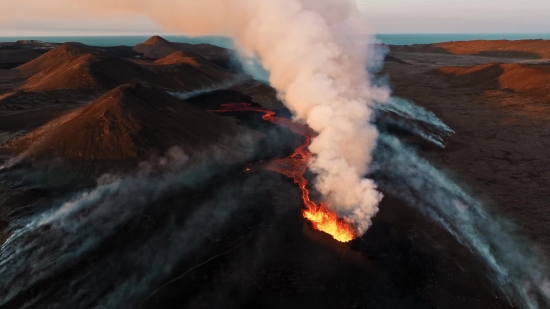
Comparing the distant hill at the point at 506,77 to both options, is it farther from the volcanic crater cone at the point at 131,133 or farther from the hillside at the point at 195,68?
the volcanic crater cone at the point at 131,133

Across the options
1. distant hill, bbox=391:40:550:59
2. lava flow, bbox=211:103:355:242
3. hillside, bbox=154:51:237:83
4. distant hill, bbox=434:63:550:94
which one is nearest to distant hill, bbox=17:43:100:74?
hillside, bbox=154:51:237:83

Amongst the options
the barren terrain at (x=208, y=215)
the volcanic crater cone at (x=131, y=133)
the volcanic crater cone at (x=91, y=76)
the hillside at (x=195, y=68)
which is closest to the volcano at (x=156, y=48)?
the hillside at (x=195, y=68)

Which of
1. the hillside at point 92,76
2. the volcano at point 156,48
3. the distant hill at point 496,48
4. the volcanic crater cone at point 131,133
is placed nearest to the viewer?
the volcanic crater cone at point 131,133

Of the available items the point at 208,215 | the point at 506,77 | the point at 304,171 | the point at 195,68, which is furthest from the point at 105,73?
the point at 506,77

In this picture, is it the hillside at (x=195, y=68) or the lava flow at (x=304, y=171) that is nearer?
the lava flow at (x=304, y=171)

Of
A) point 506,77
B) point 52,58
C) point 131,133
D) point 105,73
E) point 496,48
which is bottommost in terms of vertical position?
point 131,133

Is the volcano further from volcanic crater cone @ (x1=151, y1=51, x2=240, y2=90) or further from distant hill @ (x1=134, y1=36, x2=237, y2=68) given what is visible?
volcanic crater cone @ (x1=151, y1=51, x2=240, y2=90)

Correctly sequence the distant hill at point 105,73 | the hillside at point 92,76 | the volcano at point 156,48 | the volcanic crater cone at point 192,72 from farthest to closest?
the volcano at point 156,48 < the volcanic crater cone at point 192,72 < the distant hill at point 105,73 < the hillside at point 92,76

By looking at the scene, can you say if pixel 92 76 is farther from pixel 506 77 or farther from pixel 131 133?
pixel 506 77
